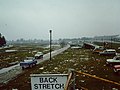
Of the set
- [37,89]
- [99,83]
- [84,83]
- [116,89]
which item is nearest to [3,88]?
[84,83]

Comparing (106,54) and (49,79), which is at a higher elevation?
(49,79)

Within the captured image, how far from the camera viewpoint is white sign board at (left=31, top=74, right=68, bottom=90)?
4.68 meters

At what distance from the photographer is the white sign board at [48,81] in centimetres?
468

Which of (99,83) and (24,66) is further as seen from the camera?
(24,66)

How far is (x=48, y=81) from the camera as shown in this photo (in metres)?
4.76

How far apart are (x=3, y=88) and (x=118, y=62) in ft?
57.0

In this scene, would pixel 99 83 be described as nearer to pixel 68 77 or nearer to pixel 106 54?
pixel 68 77

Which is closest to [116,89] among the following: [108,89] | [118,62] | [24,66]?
[108,89]

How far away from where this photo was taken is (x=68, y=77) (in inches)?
178

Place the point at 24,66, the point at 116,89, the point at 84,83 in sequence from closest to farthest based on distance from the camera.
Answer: the point at 116,89 < the point at 84,83 < the point at 24,66

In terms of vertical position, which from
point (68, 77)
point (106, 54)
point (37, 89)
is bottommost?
point (106, 54)

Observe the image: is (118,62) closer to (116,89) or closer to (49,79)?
(116,89)

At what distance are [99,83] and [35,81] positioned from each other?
13.7m

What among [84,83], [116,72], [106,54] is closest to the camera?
[84,83]
